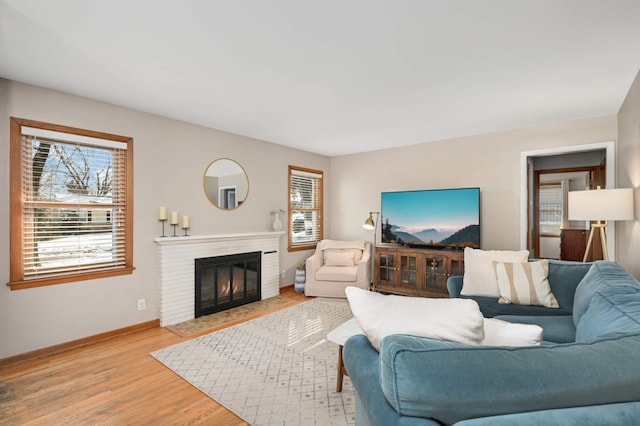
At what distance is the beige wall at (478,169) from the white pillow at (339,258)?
0.69 m

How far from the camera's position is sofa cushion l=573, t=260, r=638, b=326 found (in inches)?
68.0

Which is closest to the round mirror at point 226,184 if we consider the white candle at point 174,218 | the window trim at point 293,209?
the white candle at point 174,218

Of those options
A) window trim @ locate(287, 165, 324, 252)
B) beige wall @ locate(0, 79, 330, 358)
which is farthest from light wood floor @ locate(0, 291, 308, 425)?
window trim @ locate(287, 165, 324, 252)

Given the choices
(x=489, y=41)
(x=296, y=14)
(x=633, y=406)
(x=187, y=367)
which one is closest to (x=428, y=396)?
(x=633, y=406)

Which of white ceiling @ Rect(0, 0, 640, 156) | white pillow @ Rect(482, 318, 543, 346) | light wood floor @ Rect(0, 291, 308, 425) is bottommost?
light wood floor @ Rect(0, 291, 308, 425)

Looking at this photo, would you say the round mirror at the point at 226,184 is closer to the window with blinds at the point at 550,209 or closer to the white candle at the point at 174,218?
the white candle at the point at 174,218

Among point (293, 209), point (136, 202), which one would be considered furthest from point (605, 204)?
point (136, 202)

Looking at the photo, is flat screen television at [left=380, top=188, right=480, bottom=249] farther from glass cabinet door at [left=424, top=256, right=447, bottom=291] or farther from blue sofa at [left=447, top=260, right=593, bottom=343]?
blue sofa at [left=447, top=260, right=593, bottom=343]

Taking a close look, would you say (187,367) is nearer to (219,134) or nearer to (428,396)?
(428,396)

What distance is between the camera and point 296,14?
5.85ft

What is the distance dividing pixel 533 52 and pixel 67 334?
15.1 feet

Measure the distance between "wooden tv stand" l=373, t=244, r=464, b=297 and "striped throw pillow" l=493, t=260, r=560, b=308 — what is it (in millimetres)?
→ 1344

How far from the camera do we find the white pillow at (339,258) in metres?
5.00

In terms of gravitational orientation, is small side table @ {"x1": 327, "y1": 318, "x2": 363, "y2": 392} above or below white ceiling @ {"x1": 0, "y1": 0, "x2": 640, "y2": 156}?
below
